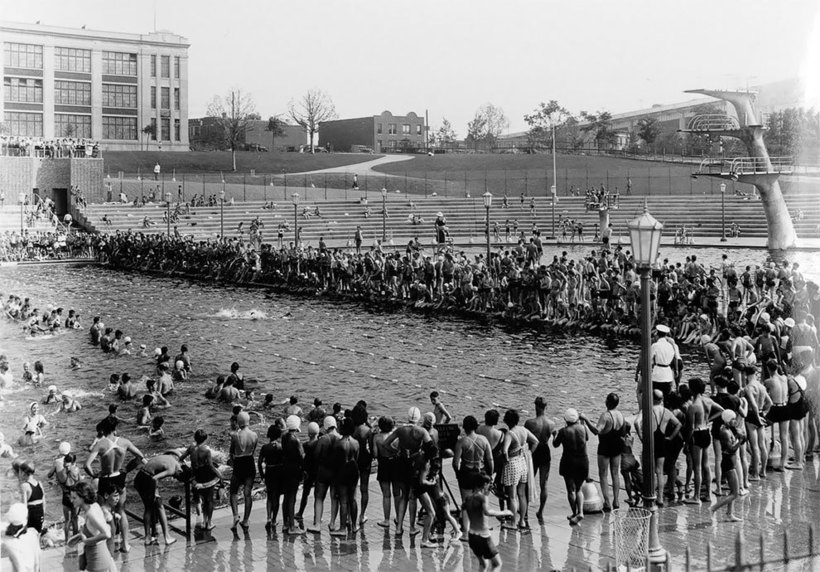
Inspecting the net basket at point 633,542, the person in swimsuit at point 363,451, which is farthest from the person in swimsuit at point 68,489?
the net basket at point 633,542

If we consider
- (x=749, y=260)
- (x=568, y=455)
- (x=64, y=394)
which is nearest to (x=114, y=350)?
(x=64, y=394)

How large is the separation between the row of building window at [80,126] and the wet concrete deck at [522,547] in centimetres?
9667

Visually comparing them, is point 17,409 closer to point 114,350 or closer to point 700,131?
point 114,350

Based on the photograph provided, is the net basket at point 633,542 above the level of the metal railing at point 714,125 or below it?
below

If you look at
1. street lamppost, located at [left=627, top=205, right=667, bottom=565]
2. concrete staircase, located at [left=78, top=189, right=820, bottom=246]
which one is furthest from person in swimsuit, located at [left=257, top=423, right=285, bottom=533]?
concrete staircase, located at [left=78, top=189, right=820, bottom=246]

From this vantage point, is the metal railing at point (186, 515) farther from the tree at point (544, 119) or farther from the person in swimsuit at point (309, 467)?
the tree at point (544, 119)

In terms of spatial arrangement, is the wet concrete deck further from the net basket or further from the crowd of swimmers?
the crowd of swimmers

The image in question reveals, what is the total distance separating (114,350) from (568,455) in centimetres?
1994

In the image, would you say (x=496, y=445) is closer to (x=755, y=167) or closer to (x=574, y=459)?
(x=574, y=459)

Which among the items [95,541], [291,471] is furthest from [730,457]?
[95,541]

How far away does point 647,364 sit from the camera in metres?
11.8

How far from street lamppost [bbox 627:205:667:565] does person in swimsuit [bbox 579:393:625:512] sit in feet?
5.60

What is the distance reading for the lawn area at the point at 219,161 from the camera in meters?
104

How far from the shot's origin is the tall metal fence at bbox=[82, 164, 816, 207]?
8369 cm
